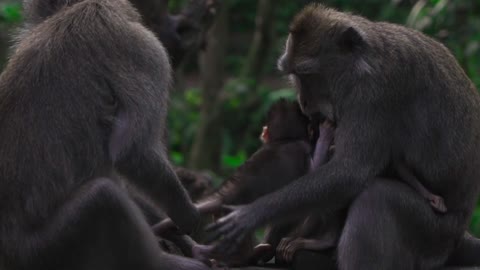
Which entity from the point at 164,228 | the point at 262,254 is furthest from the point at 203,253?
the point at 262,254

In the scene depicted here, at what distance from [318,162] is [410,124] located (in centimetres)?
59

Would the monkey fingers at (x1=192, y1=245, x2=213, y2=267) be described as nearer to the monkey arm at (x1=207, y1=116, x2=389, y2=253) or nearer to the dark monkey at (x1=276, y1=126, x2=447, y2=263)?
the monkey arm at (x1=207, y1=116, x2=389, y2=253)

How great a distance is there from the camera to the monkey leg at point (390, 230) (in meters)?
5.04

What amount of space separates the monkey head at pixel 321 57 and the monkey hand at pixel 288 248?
764 millimetres

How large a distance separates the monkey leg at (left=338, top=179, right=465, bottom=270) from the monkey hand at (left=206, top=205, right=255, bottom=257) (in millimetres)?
541

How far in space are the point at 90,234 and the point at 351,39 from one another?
1.86 meters

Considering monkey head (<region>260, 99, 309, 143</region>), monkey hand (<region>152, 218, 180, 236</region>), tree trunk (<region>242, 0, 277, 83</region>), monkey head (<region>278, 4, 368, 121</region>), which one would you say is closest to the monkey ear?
monkey head (<region>278, 4, 368, 121</region>)

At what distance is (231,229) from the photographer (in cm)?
511

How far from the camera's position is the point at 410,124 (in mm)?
5289

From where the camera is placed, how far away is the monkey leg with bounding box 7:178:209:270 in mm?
4676

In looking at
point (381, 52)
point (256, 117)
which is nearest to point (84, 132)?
point (381, 52)

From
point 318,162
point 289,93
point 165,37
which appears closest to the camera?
point 318,162

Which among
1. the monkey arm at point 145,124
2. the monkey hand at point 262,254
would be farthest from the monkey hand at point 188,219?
the monkey hand at point 262,254

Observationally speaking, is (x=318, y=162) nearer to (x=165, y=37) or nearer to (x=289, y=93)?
(x=165, y=37)
